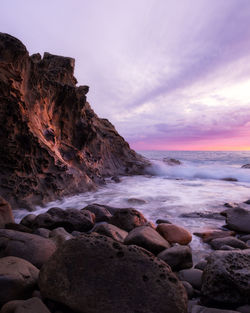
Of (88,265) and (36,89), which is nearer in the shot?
(88,265)

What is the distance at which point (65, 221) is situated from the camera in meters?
3.82

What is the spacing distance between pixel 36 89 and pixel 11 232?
19.5ft

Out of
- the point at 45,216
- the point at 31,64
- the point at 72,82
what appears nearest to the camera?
the point at 45,216

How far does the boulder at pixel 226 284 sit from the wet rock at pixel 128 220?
6.53ft

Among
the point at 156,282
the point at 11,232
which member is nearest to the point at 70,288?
the point at 156,282

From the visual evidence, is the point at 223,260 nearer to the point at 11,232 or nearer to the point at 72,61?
the point at 11,232

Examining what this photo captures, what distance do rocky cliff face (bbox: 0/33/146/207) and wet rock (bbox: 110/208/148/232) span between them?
109 inches

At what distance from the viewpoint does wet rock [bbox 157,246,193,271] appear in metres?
2.51

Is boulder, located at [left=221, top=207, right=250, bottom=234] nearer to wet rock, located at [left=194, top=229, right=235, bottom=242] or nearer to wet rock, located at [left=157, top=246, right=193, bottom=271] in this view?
wet rock, located at [left=194, top=229, right=235, bottom=242]

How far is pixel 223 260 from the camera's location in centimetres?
201

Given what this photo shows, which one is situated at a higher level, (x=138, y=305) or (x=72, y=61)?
(x=72, y=61)

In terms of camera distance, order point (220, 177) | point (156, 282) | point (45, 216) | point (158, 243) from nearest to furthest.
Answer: point (156, 282) < point (158, 243) < point (45, 216) < point (220, 177)

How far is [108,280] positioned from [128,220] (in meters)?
2.36

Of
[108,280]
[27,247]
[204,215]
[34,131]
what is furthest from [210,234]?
[34,131]
